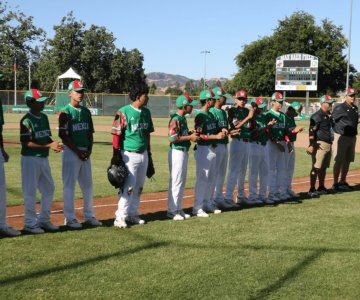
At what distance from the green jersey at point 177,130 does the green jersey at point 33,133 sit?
1.73 m

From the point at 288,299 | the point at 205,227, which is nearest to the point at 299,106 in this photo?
the point at 205,227

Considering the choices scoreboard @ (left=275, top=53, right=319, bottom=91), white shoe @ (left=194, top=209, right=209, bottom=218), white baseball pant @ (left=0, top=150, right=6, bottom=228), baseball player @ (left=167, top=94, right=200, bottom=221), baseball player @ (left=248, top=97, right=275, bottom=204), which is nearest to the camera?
white baseball pant @ (left=0, top=150, right=6, bottom=228)

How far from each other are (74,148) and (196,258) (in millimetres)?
2238

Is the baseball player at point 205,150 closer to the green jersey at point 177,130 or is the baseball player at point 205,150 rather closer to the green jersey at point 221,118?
the green jersey at point 221,118

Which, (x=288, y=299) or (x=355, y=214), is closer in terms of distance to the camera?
(x=288, y=299)

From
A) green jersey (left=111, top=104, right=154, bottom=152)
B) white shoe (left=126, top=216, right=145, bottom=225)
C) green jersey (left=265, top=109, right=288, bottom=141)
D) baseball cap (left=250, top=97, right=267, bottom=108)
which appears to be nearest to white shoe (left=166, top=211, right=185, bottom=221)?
white shoe (left=126, top=216, right=145, bottom=225)

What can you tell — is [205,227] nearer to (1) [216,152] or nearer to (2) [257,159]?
(1) [216,152]

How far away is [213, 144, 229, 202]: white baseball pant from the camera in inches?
314

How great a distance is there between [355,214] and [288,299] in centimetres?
411

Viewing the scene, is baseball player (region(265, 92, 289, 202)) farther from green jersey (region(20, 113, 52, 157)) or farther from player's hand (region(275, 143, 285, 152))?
green jersey (region(20, 113, 52, 157))

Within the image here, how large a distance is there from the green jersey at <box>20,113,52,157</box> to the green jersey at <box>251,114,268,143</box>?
3678mm

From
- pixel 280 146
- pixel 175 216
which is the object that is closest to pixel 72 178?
pixel 175 216

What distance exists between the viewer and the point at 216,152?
793 cm

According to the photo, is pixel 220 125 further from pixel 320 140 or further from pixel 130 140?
pixel 320 140
